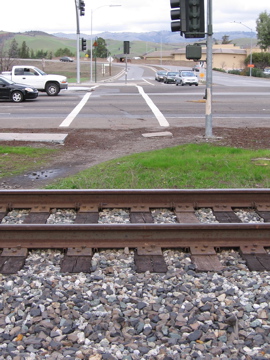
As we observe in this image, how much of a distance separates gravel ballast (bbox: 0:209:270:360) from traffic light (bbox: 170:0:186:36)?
7849 millimetres

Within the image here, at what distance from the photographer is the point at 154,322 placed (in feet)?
14.4

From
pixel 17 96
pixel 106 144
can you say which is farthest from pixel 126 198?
pixel 17 96

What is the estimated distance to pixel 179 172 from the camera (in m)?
9.45

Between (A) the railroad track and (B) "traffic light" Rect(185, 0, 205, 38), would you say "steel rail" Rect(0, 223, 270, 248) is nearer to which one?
(A) the railroad track

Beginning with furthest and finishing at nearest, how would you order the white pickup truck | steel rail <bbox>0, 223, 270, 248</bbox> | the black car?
the white pickup truck → the black car → steel rail <bbox>0, 223, 270, 248</bbox>

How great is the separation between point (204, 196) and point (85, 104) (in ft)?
58.7

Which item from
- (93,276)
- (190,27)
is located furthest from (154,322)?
(190,27)

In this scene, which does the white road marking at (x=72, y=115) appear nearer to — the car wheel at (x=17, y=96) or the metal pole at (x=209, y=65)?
the car wheel at (x=17, y=96)

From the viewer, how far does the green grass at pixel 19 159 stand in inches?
400

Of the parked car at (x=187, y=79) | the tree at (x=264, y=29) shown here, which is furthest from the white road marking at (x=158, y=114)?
the tree at (x=264, y=29)

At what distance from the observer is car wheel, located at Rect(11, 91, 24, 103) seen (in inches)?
1032

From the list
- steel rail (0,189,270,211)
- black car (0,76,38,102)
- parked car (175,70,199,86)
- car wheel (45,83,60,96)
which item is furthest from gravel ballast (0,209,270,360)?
parked car (175,70,199,86)

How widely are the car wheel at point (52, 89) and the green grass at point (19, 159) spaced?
20180 millimetres

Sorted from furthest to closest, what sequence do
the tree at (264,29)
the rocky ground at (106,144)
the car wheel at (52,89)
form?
1. the tree at (264,29)
2. the car wheel at (52,89)
3. the rocky ground at (106,144)
